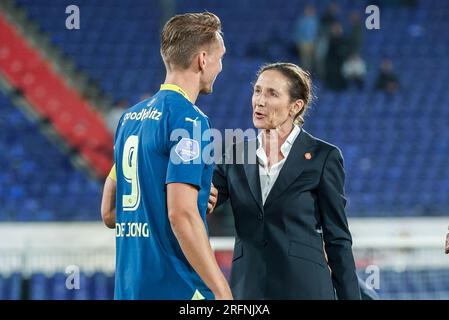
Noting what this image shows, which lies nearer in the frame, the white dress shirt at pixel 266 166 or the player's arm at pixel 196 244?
the player's arm at pixel 196 244

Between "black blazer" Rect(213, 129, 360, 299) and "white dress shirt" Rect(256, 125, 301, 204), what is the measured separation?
33 millimetres

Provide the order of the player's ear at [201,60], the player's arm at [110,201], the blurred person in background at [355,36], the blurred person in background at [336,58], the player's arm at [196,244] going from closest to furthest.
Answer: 1. the player's arm at [196,244]
2. the player's ear at [201,60]
3. the player's arm at [110,201]
4. the blurred person in background at [336,58]
5. the blurred person in background at [355,36]

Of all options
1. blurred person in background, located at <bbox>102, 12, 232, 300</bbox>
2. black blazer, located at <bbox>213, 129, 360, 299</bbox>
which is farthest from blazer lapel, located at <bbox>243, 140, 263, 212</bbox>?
blurred person in background, located at <bbox>102, 12, 232, 300</bbox>

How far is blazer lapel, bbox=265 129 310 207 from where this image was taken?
12.0 feet

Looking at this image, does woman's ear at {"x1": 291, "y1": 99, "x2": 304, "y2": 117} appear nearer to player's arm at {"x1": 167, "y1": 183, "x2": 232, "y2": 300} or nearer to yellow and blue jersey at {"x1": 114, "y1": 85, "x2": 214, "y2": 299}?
yellow and blue jersey at {"x1": 114, "y1": 85, "x2": 214, "y2": 299}

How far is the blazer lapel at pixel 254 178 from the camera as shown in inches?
144

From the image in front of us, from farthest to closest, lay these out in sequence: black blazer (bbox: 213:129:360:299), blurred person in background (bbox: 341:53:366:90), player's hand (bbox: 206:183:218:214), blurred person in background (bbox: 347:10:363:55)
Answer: blurred person in background (bbox: 341:53:366:90) < blurred person in background (bbox: 347:10:363:55) < black blazer (bbox: 213:129:360:299) < player's hand (bbox: 206:183:218:214)

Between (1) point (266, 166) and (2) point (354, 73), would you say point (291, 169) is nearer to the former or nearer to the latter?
(1) point (266, 166)

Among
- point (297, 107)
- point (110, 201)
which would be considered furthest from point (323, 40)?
point (110, 201)

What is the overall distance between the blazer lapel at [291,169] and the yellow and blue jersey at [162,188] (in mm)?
595

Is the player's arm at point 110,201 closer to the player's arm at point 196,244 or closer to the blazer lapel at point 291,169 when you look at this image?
the player's arm at point 196,244

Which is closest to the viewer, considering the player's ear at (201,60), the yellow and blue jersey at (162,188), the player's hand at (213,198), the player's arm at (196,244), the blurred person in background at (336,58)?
the player's arm at (196,244)

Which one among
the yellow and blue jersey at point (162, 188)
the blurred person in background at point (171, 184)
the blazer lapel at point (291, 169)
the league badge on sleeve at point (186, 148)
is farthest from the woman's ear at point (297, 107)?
the league badge on sleeve at point (186, 148)

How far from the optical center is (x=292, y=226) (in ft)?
11.9
